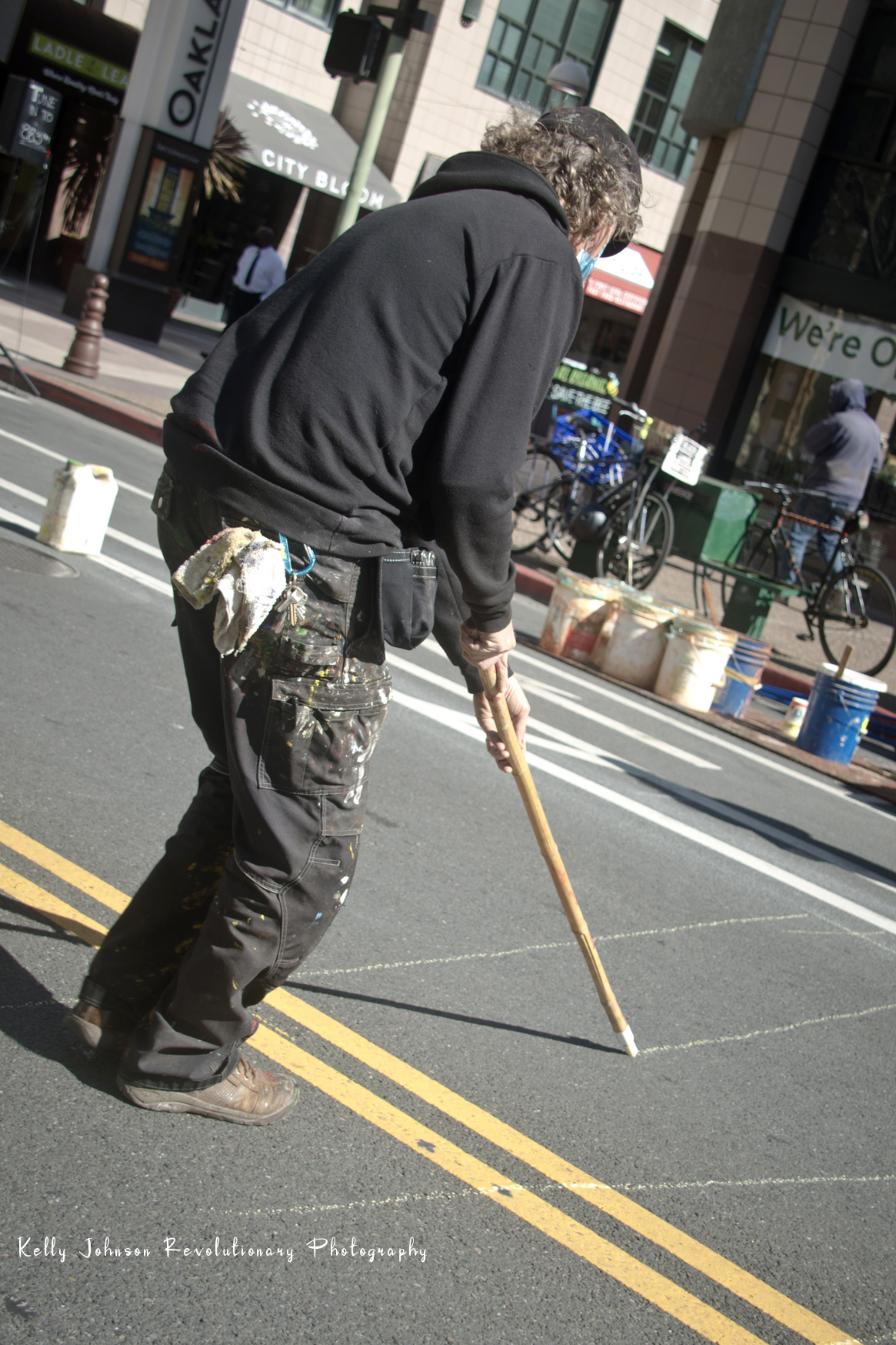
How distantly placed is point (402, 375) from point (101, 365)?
13556 millimetres

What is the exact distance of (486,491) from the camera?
2291 millimetres

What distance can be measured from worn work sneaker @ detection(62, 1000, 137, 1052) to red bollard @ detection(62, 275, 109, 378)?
38.5 feet

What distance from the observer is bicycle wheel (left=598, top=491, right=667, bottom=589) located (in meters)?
10.8

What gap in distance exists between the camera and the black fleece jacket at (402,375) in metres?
2.24

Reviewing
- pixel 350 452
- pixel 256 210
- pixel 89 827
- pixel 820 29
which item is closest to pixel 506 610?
pixel 350 452

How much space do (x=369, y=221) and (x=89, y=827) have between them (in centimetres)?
221

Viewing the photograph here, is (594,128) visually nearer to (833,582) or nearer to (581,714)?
(581,714)

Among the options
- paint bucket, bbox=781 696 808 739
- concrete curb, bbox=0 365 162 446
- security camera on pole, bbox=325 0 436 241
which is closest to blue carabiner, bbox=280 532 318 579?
paint bucket, bbox=781 696 808 739

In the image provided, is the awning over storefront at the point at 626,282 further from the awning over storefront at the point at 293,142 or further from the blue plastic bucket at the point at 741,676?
the blue plastic bucket at the point at 741,676

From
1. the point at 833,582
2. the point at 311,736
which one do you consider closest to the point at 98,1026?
the point at 311,736

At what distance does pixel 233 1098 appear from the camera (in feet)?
8.63

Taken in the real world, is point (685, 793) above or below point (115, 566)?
below

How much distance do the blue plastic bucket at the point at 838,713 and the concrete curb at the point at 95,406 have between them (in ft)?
21.8

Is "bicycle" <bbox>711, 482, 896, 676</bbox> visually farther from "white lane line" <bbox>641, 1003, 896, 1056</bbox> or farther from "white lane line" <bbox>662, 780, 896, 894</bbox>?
"white lane line" <bbox>641, 1003, 896, 1056</bbox>
